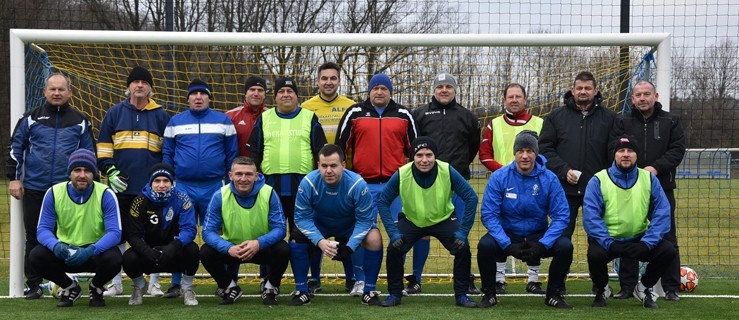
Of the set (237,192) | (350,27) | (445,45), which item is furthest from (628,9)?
(350,27)

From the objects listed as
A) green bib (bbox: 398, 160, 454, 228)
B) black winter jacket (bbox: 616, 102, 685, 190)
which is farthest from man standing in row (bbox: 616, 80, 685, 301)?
green bib (bbox: 398, 160, 454, 228)

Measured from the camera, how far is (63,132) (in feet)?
19.9

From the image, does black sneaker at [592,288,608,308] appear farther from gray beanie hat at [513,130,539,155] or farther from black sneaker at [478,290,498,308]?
gray beanie hat at [513,130,539,155]

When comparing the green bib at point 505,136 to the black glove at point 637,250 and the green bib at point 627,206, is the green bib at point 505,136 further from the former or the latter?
the black glove at point 637,250

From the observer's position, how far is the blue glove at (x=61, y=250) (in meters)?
5.45

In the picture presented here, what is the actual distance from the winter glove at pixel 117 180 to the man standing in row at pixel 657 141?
3.73 meters

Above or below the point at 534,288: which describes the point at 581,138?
above

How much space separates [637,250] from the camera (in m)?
5.48

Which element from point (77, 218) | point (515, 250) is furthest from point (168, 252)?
point (515, 250)

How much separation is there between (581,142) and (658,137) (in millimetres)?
558

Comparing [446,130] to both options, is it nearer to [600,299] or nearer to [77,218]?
[600,299]

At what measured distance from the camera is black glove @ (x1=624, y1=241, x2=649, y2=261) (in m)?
5.48

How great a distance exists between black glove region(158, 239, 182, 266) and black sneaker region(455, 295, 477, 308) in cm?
200

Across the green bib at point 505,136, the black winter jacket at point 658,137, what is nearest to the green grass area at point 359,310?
the black winter jacket at point 658,137
